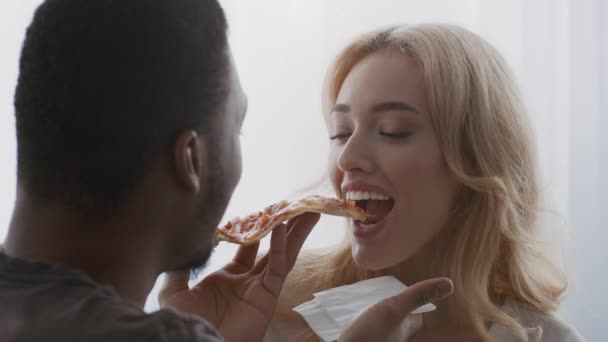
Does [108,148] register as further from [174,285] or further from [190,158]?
[174,285]

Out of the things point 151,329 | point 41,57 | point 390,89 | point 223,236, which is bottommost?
point 223,236

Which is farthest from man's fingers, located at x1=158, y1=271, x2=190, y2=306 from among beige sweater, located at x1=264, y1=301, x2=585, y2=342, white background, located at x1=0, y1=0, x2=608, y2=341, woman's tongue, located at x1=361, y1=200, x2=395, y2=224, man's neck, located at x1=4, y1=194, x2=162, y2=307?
white background, located at x1=0, y1=0, x2=608, y2=341

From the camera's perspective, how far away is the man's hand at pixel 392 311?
46.9 inches

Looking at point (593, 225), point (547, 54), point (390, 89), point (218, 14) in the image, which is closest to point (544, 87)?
point (547, 54)

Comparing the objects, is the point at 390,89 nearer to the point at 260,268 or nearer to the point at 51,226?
the point at 260,268

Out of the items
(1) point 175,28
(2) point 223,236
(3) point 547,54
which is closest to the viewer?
(1) point 175,28

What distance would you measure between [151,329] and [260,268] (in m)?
0.71

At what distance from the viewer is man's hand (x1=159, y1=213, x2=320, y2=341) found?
1.39m

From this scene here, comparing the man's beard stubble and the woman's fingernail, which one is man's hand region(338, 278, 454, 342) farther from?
the man's beard stubble

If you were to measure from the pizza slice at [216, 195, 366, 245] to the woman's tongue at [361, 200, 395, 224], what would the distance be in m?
0.03

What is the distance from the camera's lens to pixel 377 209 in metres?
1.60

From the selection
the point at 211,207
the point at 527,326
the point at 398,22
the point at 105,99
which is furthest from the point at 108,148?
the point at 398,22

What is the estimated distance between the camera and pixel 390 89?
1507mm

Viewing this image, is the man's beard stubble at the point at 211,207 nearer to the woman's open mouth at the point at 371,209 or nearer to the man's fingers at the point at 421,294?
the man's fingers at the point at 421,294
